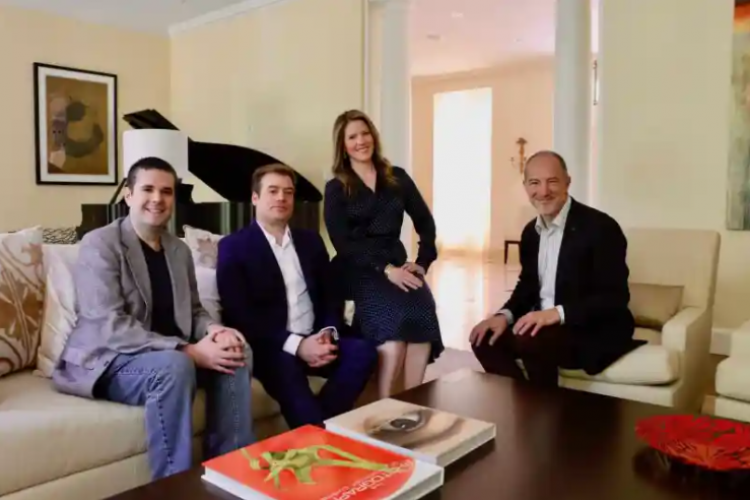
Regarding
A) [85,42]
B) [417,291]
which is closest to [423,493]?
[417,291]

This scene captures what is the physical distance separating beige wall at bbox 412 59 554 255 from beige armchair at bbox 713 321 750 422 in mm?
6637

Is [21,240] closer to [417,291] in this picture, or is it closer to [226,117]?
[417,291]

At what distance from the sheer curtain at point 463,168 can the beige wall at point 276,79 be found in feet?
15.8

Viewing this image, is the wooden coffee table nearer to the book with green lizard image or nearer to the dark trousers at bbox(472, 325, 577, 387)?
the book with green lizard image

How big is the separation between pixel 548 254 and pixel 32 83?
199 inches

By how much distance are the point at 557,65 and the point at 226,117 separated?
318 centimetres

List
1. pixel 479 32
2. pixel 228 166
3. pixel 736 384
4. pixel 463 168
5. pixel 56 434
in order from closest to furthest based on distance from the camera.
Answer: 1. pixel 56 434
2. pixel 736 384
3. pixel 228 166
4. pixel 479 32
5. pixel 463 168

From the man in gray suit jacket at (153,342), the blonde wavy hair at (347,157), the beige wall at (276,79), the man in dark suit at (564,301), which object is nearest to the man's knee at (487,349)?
the man in dark suit at (564,301)

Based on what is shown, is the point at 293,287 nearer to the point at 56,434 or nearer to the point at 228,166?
the point at 56,434

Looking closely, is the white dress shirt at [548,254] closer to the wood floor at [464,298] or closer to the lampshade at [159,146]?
the wood floor at [464,298]

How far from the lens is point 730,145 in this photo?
11.8 ft

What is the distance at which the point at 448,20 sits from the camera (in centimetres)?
670

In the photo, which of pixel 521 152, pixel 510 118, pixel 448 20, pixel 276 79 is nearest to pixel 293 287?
pixel 276 79

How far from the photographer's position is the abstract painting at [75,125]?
5766 mm
